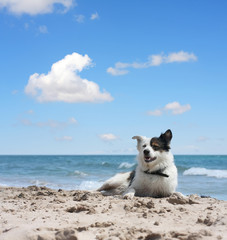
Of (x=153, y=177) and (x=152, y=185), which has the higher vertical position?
(x=153, y=177)

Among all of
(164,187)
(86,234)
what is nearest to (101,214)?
(86,234)

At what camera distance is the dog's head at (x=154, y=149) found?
255 inches

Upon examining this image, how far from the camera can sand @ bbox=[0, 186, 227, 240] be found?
12.1 feet

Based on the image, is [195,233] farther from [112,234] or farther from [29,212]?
[29,212]

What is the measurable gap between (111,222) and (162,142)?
9.25 feet

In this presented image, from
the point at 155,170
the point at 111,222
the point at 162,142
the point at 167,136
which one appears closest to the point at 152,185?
the point at 155,170

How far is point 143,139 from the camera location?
6.74 meters

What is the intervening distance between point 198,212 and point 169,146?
200cm

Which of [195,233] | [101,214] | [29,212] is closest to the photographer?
[195,233]

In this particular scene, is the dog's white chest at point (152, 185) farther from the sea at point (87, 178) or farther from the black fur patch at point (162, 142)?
the sea at point (87, 178)

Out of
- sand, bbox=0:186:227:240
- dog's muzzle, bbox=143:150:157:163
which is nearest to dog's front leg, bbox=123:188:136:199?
dog's muzzle, bbox=143:150:157:163

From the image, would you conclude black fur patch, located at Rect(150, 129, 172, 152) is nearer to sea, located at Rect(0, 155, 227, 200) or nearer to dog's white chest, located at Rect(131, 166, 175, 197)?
dog's white chest, located at Rect(131, 166, 175, 197)

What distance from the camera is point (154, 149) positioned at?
652cm

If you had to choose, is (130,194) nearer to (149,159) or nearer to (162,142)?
(149,159)
